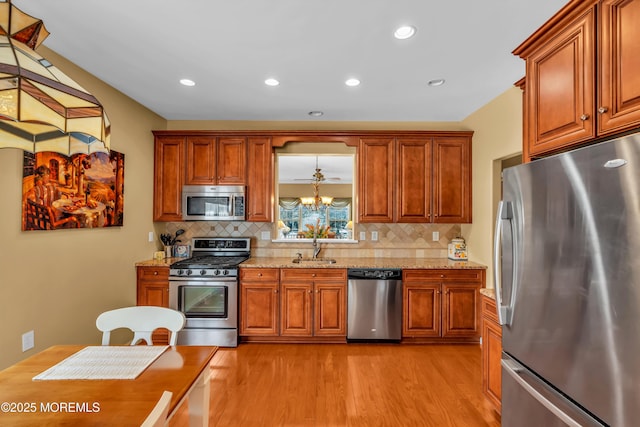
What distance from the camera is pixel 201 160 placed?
12.3ft

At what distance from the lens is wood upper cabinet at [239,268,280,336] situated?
3.40 meters

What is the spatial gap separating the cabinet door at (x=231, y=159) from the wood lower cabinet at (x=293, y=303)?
115 cm

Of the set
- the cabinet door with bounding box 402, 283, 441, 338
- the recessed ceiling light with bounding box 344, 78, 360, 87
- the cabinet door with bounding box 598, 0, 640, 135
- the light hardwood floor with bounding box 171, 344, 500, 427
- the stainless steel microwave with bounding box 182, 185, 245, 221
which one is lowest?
the light hardwood floor with bounding box 171, 344, 500, 427

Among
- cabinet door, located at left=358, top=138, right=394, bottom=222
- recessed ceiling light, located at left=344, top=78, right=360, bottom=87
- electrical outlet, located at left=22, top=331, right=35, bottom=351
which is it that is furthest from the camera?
cabinet door, located at left=358, top=138, right=394, bottom=222

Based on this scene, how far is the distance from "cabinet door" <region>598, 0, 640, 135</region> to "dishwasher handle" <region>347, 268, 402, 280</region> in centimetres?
236

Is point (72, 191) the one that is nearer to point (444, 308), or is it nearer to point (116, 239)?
point (116, 239)

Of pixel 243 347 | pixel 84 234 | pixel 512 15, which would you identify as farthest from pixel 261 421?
pixel 512 15

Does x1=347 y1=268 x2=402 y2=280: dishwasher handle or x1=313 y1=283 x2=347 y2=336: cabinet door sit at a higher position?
x1=347 y1=268 x2=402 y2=280: dishwasher handle

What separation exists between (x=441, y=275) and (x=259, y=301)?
6.85 feet

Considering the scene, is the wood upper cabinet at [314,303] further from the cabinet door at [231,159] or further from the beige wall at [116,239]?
the cabinet door at [231,159]

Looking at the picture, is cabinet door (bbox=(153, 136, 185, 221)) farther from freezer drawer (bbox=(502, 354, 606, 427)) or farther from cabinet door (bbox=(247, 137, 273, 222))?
freezer drawer (bbox=(502, 354, 606, 427))

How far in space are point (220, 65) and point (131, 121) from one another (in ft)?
4.79

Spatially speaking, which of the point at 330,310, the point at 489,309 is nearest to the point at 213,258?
the point at 330,310

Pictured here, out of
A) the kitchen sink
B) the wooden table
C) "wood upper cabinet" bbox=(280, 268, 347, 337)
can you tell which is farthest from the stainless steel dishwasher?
the wooden table
